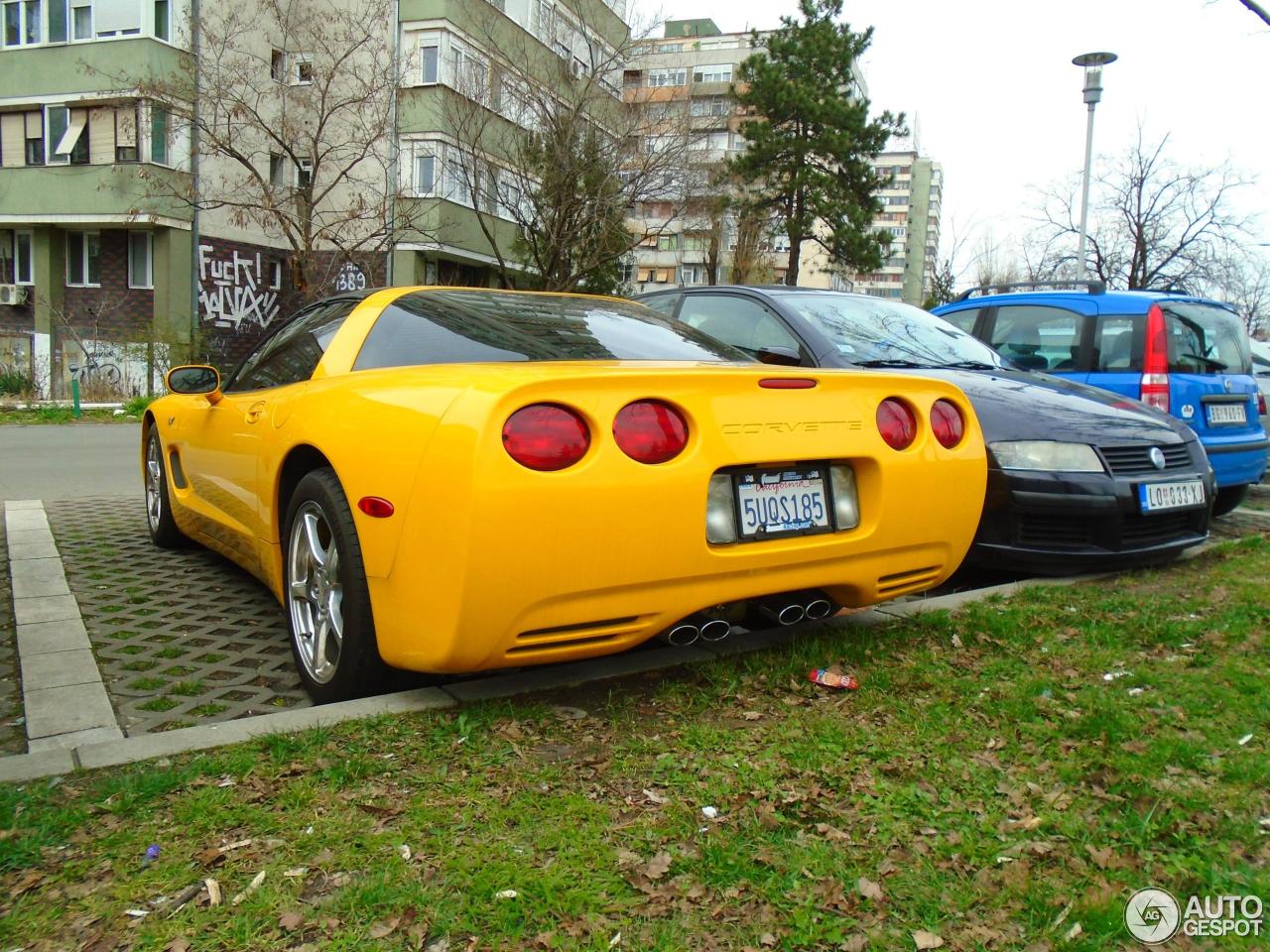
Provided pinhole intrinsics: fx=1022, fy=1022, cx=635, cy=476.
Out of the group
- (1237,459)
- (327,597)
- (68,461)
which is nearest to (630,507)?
(327,597)

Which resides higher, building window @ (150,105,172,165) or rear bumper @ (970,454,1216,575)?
building window @ (150,105,172,165)

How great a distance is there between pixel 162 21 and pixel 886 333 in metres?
24.9

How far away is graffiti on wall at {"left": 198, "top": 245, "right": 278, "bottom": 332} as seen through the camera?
26750 millimetres

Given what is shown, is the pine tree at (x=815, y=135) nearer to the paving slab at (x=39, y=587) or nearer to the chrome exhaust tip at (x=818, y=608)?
the paving slab at (x=39, y=587)

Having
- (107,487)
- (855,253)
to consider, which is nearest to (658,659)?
(107,487)

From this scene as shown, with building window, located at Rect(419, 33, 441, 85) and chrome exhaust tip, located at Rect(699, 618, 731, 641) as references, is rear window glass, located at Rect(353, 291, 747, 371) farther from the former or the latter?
building window, located at Rect(419, 33, 441, 85)

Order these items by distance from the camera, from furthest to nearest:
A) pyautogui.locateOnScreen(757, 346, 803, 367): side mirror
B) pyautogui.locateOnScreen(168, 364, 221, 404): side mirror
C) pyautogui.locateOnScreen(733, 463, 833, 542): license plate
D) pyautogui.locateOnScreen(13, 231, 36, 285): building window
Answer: pyautogui.locateOnScreen(13, 231, 36, 285): building window → pyautogui.locateOnScreen(757, 346, 803, 367): side mirror → pyautogui.locateOnScreen(168, 364, 221, 404): side mirror → pyautogui.locateOnScreen(733, 463, 833, 542): license plate

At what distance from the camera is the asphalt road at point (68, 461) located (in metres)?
7.94

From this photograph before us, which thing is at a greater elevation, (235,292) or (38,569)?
(235,292)

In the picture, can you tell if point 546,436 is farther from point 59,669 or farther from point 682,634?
point 59,669

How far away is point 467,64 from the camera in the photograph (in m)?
25.0

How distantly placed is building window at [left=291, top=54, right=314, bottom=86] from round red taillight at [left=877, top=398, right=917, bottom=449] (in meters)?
24.6

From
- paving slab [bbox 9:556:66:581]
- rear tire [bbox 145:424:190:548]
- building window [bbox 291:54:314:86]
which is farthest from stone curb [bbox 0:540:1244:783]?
building window [bbox 291:54:314:86]

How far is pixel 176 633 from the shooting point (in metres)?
3.94
